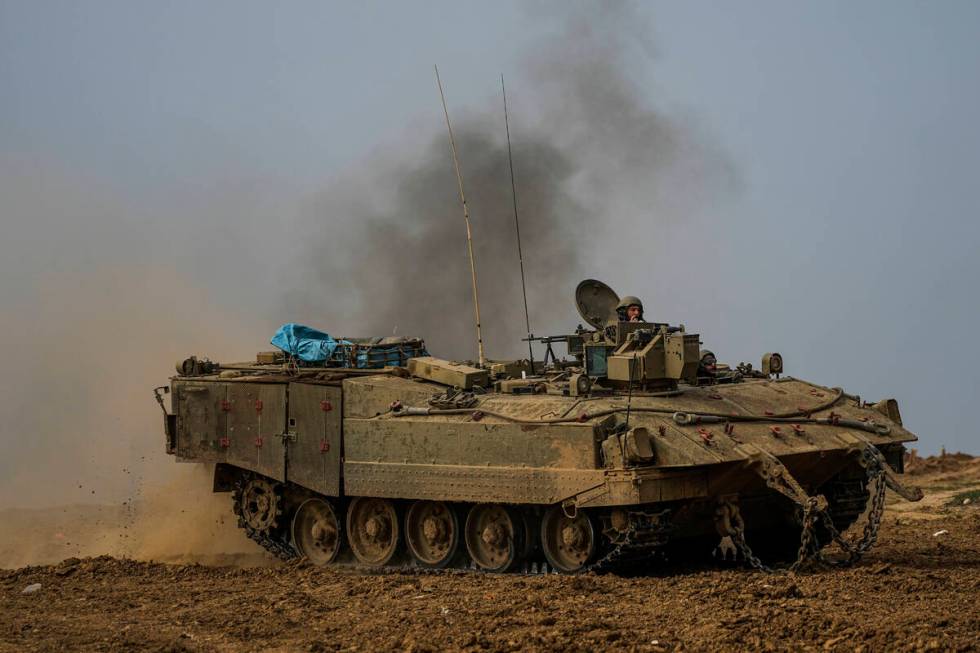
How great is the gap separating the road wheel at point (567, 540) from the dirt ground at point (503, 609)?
522mm

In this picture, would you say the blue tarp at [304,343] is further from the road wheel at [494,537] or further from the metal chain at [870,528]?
the metal chain at [870,528]

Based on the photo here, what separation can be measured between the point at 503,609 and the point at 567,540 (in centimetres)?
257

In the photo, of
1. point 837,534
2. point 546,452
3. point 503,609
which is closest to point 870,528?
point 837,534

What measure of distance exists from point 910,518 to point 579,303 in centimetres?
739

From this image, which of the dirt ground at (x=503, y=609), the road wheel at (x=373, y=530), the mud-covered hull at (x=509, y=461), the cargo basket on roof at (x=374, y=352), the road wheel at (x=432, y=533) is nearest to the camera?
the dirt ground at (x=503, y=609)

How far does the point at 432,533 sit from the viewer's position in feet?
52.3

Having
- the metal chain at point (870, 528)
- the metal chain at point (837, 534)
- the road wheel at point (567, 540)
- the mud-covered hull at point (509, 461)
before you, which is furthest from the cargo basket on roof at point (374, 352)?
the metal chain at point (870, 528)

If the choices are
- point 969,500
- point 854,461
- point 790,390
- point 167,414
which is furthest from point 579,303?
point 969,500

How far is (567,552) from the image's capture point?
14734 millimetres

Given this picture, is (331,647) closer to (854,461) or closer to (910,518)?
(854,461)

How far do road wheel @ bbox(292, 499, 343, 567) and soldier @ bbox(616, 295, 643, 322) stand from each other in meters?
4.31

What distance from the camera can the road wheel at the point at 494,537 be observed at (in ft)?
49.7

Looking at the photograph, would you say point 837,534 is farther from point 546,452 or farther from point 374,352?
point 374,352

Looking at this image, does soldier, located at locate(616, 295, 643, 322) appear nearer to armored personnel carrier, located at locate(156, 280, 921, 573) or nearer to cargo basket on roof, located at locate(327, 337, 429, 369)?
armored personnel carrier, located at locate(156, 280, 921, 573)
